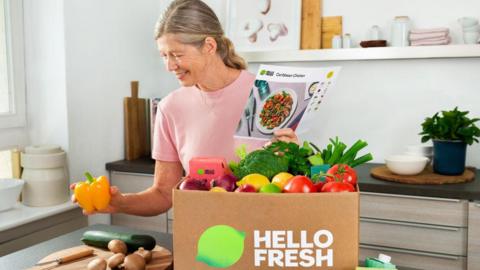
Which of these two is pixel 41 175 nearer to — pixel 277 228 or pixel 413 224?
pixel 413 224

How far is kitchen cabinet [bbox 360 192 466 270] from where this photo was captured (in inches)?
92.2

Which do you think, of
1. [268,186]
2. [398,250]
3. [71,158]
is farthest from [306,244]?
[71,158]

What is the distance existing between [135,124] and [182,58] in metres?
1.63

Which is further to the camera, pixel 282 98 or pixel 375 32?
pixel 375 32

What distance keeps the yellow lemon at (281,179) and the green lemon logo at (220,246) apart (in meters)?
0.12

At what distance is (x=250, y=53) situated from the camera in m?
3.13

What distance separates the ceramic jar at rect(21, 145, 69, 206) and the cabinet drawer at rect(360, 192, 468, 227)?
4.90 feet

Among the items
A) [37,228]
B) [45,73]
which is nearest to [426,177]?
[37,228]

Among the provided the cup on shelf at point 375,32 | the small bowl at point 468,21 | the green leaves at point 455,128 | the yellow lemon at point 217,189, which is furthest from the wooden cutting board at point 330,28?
the yellow lemon at point 217,189

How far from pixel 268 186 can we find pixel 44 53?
2.15m

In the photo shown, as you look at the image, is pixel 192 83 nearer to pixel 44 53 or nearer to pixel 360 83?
pixel 44 53

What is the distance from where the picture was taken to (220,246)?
916 mm

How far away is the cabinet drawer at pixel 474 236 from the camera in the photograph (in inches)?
90.0

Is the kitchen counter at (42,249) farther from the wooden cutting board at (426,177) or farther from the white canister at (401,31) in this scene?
the white canister at (401,31)
